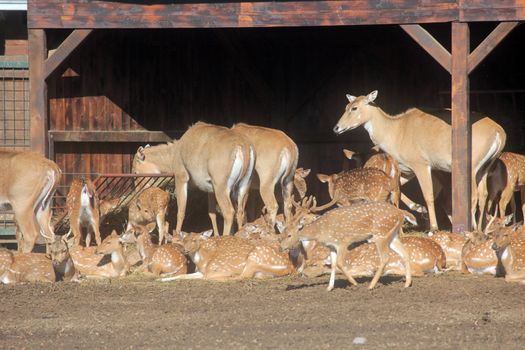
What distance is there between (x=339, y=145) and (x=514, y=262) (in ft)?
23.1

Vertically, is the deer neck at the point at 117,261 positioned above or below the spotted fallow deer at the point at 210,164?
below

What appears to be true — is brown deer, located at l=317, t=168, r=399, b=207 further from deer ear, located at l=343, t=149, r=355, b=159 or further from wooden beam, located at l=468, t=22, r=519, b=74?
wooden beam, located at l=468, t=22, r=519, b=74

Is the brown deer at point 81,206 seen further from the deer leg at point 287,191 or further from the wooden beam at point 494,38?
the wooden beam at point 494,38

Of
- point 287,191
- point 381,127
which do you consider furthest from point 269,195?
point 381,127

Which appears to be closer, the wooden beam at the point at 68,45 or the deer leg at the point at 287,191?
the wooden beam at the point at 68,45

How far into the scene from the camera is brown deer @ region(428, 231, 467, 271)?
12.6 meters

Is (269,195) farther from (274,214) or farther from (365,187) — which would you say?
(365,187)

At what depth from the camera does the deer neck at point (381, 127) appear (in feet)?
52.2

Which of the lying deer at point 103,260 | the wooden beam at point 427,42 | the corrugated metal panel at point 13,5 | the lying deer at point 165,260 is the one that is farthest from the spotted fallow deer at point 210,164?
the wooden beam at point 427,42

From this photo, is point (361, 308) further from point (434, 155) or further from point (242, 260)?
point (434, 155)

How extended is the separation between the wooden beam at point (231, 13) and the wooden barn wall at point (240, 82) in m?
3.00

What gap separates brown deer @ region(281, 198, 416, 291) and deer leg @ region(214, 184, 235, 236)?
335cm

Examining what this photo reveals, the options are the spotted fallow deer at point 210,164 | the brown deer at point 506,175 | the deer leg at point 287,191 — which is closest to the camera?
the spotted fallow deer at point 210,164

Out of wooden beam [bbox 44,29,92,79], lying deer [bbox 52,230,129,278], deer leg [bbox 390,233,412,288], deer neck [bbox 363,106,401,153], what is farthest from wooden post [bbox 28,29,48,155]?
deer leg [bbox 390,233,412,288]
